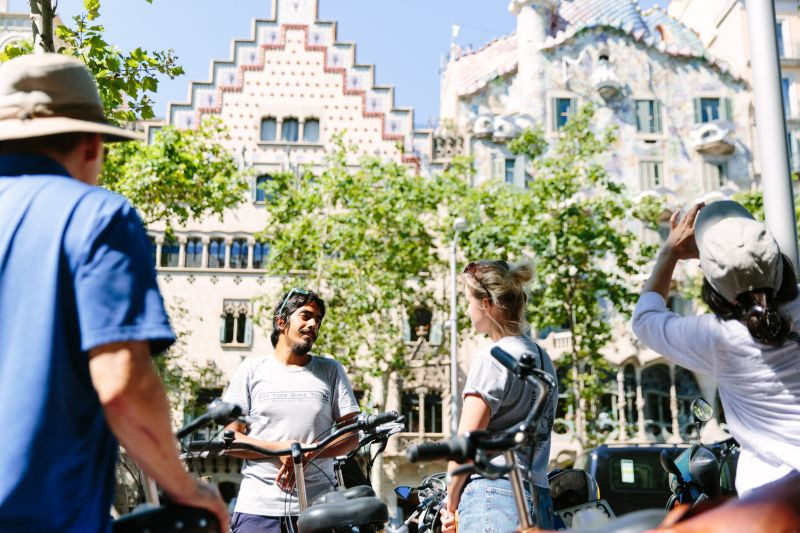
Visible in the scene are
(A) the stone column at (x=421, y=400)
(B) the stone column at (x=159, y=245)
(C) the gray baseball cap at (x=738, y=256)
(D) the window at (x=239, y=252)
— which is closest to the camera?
(C) the gray baseball cap at (x=738, y=256)

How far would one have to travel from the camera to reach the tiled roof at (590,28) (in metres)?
34.5

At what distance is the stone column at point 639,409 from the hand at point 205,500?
2942cm

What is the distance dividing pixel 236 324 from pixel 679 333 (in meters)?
29.8

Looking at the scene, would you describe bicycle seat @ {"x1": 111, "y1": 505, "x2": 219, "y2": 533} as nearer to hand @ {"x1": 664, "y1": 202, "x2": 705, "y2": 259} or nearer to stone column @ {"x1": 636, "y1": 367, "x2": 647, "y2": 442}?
hand @ {"x1": 664, "y1": 202, "x2": 705, "y2": 259}

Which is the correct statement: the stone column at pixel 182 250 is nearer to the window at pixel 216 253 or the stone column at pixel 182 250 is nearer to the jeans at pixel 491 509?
the window at pixel 216 253

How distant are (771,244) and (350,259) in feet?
80.3

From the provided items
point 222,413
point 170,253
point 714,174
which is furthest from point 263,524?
point 714,174

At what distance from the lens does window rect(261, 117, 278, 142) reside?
3350 cm

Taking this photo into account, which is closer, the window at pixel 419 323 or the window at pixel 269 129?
the window at pixel 419 323

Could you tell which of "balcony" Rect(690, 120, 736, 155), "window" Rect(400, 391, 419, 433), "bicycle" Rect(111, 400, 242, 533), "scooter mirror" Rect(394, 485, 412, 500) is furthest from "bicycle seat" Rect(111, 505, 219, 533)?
"balcony" Rect(690, 120, 736, 155)

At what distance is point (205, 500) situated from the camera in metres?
2.01

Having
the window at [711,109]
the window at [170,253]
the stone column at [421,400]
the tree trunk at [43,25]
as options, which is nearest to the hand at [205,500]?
the tree trunk at [43,25]

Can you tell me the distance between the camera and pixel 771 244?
107 inches

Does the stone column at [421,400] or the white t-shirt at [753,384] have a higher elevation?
the white t-shirt at [753,384]
